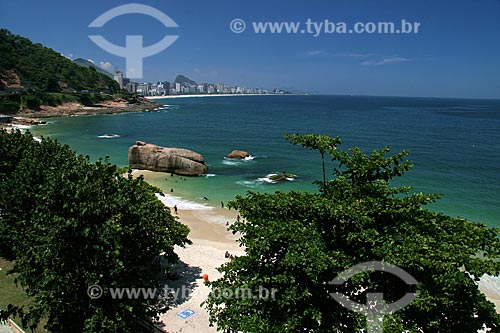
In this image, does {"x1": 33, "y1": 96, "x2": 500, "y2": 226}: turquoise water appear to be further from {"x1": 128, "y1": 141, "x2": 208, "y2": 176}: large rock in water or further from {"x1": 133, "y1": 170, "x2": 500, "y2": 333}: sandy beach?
{"x1": 133, "y1": 170, "x2": 500, "y2": 333}: sandy beach

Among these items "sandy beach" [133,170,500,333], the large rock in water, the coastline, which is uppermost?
the coastline

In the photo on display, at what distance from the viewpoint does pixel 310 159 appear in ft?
195

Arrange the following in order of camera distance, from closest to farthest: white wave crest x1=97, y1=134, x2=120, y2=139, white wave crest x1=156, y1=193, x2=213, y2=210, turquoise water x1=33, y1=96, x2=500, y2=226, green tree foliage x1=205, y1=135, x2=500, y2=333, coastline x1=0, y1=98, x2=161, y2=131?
green tree foliage x1=205, y1=135, x2=500, y2=333 → white wave crest x1=156, y1=193, x2=213, y2=210 → turquoise water x1=33, y1=96, x2=500, y2=226 → white wave crest x1=97, y1=134, x2=120, y2=139 → coastline x1=0, y1=98, x2=161, y2=131

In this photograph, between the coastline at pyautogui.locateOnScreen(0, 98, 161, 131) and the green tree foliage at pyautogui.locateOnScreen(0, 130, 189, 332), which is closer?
the green tree foliage at pyautogui.locateOnScreen(0, 130, 189, 332)

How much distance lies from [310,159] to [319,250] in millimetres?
50428

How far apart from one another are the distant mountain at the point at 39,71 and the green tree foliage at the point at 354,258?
133996 mm

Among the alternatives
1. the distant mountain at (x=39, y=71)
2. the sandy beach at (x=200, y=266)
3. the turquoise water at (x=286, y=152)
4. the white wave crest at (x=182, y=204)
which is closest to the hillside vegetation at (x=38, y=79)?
the distant mountain at (x=39, y=71)

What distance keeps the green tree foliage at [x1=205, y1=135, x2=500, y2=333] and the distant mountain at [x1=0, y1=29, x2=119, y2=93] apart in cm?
13400

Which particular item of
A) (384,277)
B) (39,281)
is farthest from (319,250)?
(39,281)

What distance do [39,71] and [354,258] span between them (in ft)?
489

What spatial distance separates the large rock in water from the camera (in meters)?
48.5

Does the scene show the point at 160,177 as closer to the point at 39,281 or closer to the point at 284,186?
the point at 284,186

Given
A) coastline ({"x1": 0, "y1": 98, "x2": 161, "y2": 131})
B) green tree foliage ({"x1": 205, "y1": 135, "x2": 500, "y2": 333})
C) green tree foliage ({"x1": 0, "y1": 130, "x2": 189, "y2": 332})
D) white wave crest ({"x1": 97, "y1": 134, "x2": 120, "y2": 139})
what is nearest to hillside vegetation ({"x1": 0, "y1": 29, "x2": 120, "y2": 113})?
coastline ({"x1": 0, "y1": 98, "x2": 161, "y2": 131})

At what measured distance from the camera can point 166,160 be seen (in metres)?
48.7
